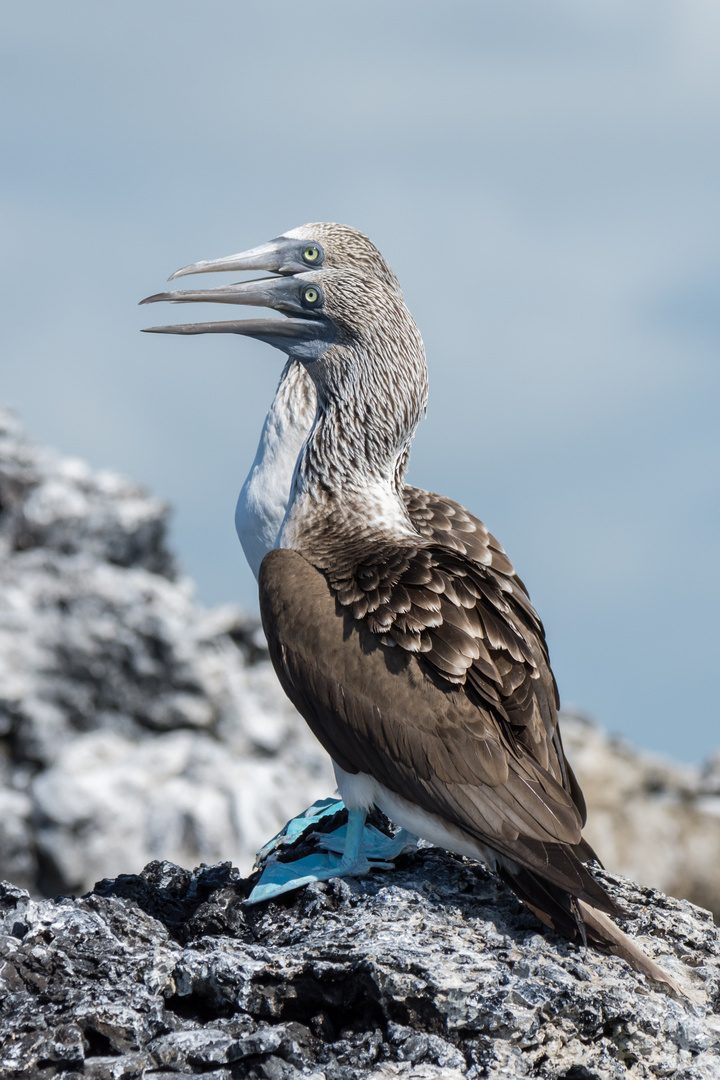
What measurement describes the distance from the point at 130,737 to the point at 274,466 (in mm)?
17659

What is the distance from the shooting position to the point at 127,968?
195 inches

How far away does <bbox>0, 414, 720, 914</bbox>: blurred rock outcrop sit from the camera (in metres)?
22.8

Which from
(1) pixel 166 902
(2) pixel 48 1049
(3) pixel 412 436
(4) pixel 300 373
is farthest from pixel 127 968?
(4) pixel 300 373

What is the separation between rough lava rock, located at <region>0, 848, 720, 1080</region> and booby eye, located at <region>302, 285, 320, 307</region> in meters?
3.39

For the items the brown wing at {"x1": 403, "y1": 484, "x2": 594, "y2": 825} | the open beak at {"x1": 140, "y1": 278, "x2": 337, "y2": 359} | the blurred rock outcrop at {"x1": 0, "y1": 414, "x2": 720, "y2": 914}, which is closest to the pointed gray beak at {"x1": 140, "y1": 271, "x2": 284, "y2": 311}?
the open beak at {"x1": 140, "y1": 278, "x2": 337, "y2": 359}

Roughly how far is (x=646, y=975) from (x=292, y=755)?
20544 mm

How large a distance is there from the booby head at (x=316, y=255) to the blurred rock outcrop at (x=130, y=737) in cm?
1686

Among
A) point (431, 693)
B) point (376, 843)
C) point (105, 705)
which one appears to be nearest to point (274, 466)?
point (376, 843)

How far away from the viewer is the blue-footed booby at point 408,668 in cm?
505

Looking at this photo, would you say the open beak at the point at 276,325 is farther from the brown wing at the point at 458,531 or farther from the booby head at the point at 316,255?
the brown wing at the point at 458,531

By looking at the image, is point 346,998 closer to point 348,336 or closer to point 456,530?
point 456,530

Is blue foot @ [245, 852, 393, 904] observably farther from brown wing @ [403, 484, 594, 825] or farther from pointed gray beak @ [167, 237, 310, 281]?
pointed gray beak @ [167, 237, 310, 281]

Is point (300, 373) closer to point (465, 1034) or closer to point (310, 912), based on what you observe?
point (310, 912)

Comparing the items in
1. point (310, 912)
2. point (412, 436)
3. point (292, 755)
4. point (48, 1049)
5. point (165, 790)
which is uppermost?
point (292, 755)
